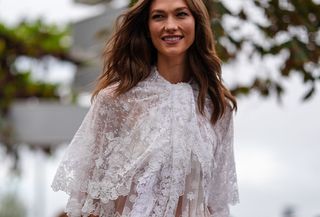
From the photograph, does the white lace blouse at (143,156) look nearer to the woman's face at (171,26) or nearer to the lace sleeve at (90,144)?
the lace sleeve at (90,144)

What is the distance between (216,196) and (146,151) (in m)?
0.49

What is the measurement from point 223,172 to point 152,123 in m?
0.46

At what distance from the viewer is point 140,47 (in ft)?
12.5

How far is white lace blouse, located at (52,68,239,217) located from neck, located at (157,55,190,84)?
3 centimetres

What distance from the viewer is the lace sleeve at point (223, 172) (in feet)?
13.0

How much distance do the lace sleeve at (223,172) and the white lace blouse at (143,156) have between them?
0.11m

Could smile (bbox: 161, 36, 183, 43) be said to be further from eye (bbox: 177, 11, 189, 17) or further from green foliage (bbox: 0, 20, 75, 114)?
green foliage (bbox: 0, 20, 75, 114)

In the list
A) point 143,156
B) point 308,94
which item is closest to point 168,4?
point 143,156

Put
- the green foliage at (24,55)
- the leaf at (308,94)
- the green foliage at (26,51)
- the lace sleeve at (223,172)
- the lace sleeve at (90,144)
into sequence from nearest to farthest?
the lace sleeve at (90,144) → the lace sleeve at (223,172) → the leaf at (308,94) → the green foliage at (24,55) → the green foliage at (26,51)

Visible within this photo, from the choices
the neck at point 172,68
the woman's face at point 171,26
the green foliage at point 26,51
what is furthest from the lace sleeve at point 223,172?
the green foliage at point 26,51

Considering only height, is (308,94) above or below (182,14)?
below

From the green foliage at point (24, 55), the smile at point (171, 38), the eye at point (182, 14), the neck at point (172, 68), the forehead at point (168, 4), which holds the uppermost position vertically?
the forehead at point (168, 4)

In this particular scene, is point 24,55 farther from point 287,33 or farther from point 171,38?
point 171,38

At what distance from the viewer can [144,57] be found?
3.81 meters
